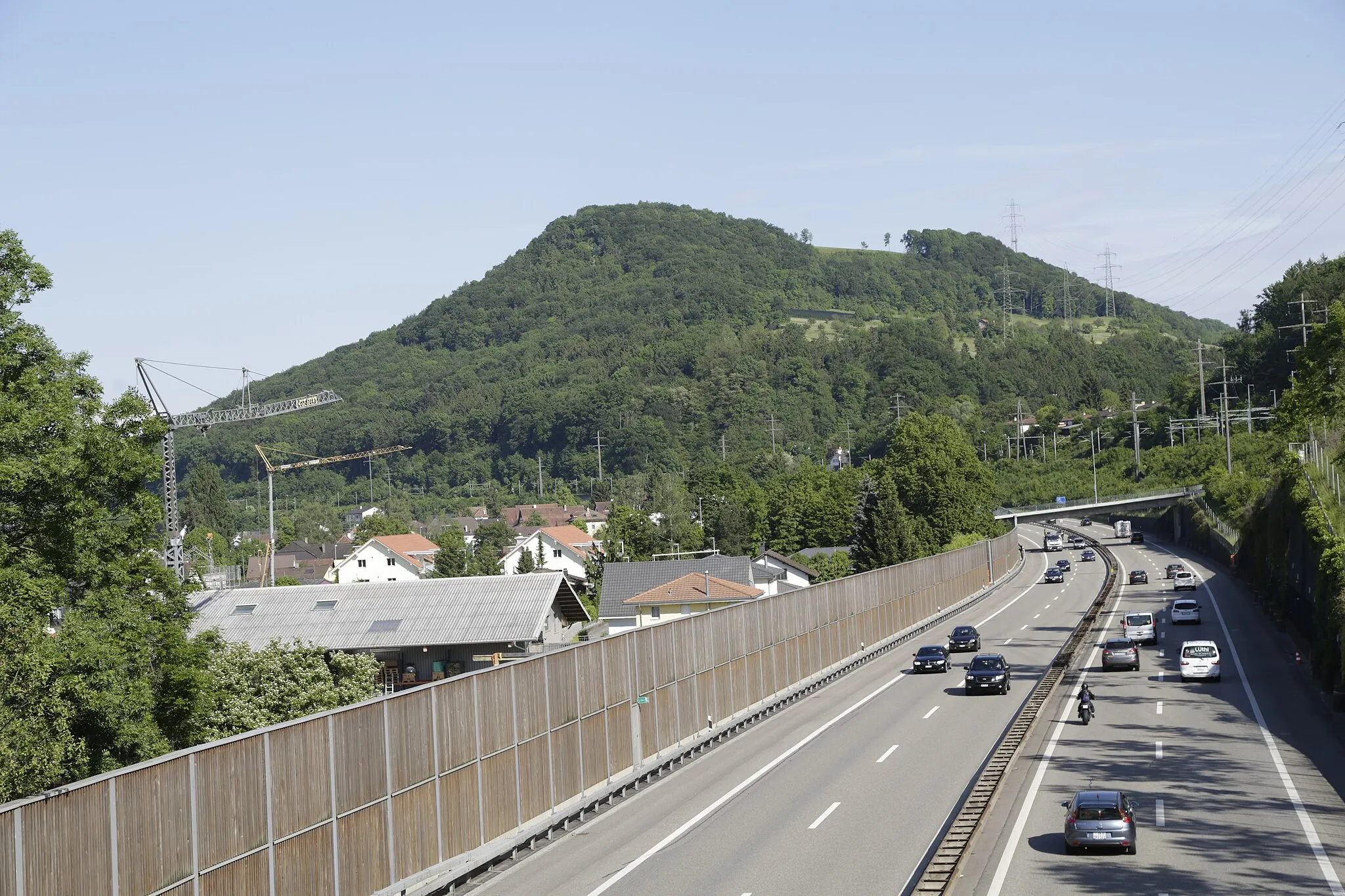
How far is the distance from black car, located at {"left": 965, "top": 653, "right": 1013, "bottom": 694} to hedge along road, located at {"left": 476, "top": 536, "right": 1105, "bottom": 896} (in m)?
0.42

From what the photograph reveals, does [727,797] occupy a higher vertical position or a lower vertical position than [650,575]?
higher

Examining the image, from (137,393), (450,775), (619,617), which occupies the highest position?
(137,393)

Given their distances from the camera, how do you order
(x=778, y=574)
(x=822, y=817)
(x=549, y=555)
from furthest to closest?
(x=549, y=555), (x=778, y=574), (x=822, y=817)

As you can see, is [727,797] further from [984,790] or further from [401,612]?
[401,612]

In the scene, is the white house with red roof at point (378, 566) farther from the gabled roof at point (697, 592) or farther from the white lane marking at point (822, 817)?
the white lane marking at point (822, 817)

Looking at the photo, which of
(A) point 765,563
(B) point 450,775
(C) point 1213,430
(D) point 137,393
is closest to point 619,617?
(A) point 765,563

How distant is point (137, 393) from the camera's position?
3500 centimetres

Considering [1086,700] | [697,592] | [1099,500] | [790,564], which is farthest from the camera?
[1099,500]

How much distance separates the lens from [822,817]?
85.8ft

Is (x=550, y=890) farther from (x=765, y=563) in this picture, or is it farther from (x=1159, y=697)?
(x=765, y=563)

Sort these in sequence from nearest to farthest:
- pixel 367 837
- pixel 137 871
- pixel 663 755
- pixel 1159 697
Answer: pixel 137 871, pixel 367 837, pixel 663 755, pixel 1159 697

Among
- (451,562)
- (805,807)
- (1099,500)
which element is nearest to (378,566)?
(451,562)

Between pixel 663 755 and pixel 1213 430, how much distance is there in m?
Result: 145

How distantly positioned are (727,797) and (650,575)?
213ft
